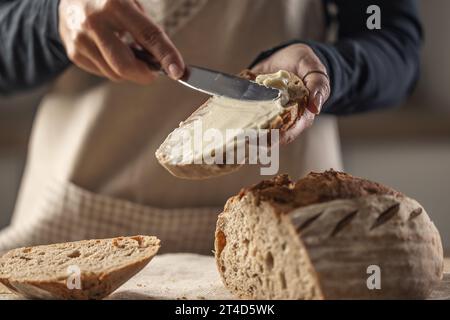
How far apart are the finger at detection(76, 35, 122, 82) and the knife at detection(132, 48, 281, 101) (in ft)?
0.67

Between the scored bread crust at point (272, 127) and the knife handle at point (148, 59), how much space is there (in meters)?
0.15

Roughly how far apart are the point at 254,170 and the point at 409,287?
0.51 metres

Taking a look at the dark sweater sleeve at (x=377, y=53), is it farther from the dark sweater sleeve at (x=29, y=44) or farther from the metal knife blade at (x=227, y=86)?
the dark sweater sleeve at (x=29, y=44)

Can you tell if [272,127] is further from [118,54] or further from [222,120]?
[118,54]

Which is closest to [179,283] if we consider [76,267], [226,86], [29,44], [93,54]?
[76,267]

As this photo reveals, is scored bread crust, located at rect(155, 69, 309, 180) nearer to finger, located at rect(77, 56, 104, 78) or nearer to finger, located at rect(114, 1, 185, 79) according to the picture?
finger, located at rect(114, 1, 185, 79)

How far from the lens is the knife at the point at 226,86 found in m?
0.83

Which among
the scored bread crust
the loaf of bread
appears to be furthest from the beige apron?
the loaf of bread

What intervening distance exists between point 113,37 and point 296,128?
1.07 ft

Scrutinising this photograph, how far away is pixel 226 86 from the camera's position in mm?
851

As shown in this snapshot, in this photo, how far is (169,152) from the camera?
80cm

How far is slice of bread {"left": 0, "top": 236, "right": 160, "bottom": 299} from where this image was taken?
0.78 meters
